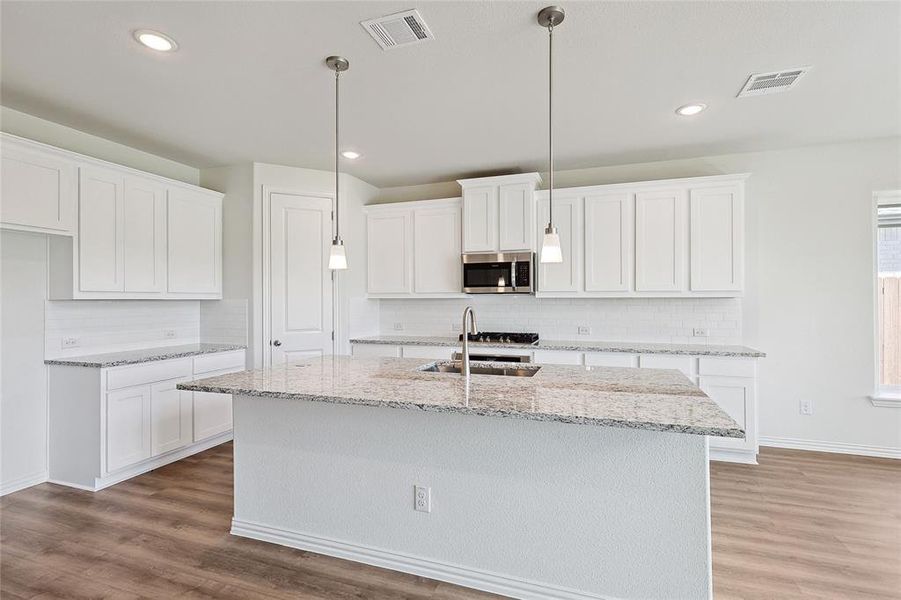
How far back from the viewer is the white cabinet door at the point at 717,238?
383 cm

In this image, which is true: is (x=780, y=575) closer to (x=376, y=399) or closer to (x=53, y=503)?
(x=376, y=399)

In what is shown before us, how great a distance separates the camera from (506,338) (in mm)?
4430

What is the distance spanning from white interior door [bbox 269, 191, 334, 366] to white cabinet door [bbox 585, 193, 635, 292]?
8.32ft

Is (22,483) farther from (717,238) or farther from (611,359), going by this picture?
(717,238)

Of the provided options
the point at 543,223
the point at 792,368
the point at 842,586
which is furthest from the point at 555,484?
the point at 792,368

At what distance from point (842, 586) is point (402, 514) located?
6.74ft

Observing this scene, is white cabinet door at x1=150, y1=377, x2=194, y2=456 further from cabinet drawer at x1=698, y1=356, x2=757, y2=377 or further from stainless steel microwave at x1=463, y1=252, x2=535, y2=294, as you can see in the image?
cabinet drawer at x1=698, y1=356, x2=757, y2=377

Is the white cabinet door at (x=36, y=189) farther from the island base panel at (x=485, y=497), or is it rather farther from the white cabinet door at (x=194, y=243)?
the island base panel at (x=485, y=497)

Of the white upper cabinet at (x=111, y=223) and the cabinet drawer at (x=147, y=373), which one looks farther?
the cabinet drawer at (x=147, y=373)

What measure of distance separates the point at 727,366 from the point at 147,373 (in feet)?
15.0

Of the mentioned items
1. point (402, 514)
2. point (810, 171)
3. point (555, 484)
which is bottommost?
point (402, 514)

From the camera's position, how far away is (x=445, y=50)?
241cm

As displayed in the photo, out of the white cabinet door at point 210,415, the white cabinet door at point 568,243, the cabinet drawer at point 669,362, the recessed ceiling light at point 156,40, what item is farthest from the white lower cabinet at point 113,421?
the cabinet drawer at point 669,362

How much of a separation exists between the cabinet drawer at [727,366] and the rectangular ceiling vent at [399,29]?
318 cm
